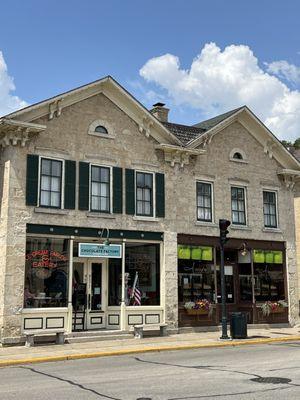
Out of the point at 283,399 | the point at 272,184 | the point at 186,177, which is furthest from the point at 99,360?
the point at 272,184

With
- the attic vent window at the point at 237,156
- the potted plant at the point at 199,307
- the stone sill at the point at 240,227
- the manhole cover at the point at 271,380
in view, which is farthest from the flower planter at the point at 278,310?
the manhole cover at the point at 271,380

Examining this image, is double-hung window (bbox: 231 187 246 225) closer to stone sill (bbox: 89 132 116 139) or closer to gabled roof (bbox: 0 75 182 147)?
gabled roof (bbox: 0 75 182 147)

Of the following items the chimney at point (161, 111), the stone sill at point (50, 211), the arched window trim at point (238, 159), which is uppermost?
the chimney at point (161, 111)

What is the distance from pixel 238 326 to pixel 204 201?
17.7 ft

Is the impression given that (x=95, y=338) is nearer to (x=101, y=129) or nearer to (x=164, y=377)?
(x=101, y=129)

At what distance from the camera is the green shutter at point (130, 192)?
19422mm

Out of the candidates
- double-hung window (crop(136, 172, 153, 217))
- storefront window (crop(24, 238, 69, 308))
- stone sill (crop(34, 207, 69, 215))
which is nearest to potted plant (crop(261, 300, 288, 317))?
double-hung window (crop(136, 172, 153, 217))

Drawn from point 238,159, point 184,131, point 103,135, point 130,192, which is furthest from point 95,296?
point 238,159

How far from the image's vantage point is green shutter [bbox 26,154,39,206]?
17453 millimetres

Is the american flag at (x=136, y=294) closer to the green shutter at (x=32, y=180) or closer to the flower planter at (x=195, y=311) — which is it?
the flower planter at (x=195, y=311)

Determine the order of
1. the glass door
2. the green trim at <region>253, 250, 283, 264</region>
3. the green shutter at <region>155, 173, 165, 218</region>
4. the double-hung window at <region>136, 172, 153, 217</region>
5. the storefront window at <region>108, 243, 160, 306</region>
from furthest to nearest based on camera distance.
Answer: the green trim at <region>253, 250, 283, 264</region> < the green shutter at <region>155, 173, 165, 218</region> < the double-hung window at <region>136, 172, 153, 217</region> < the storefront window at <region>108, 243, 160, 306</region> < the glass door

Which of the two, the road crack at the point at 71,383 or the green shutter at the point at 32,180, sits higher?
the green shutter at the point at 32,180

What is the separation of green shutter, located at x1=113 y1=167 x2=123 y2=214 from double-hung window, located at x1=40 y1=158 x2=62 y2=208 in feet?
6.57

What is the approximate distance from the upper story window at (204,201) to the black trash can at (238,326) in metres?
4.47
